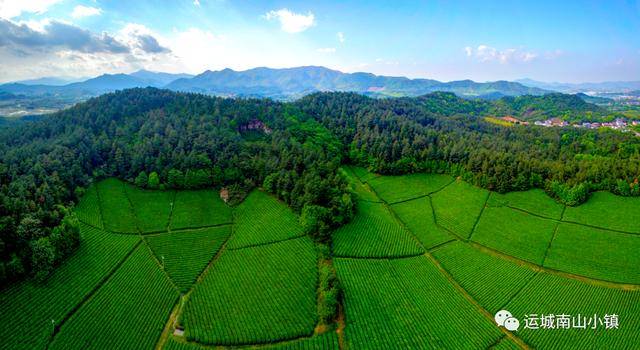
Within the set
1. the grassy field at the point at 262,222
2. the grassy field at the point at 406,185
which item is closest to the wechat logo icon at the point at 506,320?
the grassy field at the point at 262,222

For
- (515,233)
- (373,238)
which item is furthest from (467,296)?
(515,233)

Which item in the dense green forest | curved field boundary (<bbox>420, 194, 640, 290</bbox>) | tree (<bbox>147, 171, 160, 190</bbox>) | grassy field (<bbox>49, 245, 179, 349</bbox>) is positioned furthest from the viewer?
tree (<bbox>147, 171, 160, 190</bbox>)

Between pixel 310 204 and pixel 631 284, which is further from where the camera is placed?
pixel 310 204

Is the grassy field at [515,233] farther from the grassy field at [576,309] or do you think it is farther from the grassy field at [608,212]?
the grassy field at [608,212]

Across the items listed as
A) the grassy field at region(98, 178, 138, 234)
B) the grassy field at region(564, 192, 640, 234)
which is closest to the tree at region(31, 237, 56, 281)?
the grassy field at region(98, 178, 138, 234)

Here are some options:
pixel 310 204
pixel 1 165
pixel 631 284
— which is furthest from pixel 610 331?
pixel 1 165

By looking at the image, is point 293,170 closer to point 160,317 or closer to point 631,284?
point 160,317

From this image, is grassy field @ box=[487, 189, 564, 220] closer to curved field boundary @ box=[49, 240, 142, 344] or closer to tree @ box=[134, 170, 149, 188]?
curved field boundary @ box=[49, 240, 142, 344]
